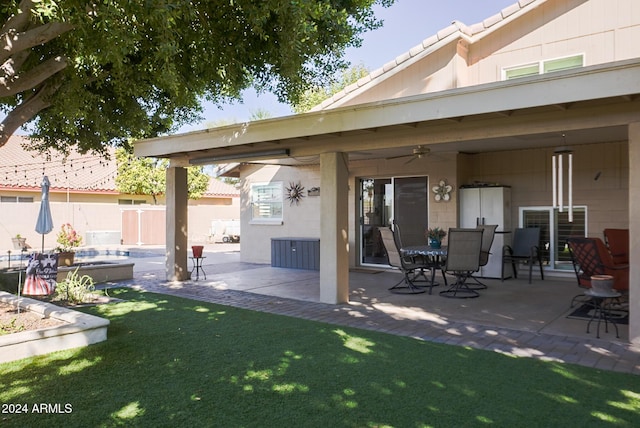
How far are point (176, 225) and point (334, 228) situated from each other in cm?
404

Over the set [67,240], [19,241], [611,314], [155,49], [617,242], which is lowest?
[611,314]

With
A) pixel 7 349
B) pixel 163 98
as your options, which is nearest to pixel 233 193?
pixel 163 98

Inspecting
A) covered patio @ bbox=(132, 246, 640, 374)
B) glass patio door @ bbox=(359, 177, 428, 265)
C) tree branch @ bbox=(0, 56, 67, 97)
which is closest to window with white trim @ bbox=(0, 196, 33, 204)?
covered patio @ bbox=(132, 246, 640, 374)

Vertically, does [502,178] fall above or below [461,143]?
below

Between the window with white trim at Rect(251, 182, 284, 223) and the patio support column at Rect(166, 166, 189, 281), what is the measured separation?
395 cm

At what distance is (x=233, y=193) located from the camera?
32000mm

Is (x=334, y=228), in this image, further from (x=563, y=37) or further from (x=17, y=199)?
(x=17, y=199)

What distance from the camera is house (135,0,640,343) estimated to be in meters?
5.19

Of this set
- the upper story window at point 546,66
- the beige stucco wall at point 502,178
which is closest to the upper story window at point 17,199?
the beige stucco wall at point 502,178

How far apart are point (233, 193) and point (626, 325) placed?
28.0m

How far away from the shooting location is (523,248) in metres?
9.71

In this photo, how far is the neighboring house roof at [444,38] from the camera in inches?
393

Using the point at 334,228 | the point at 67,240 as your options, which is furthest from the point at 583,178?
the point at 67,240

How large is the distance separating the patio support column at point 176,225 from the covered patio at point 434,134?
2cm
